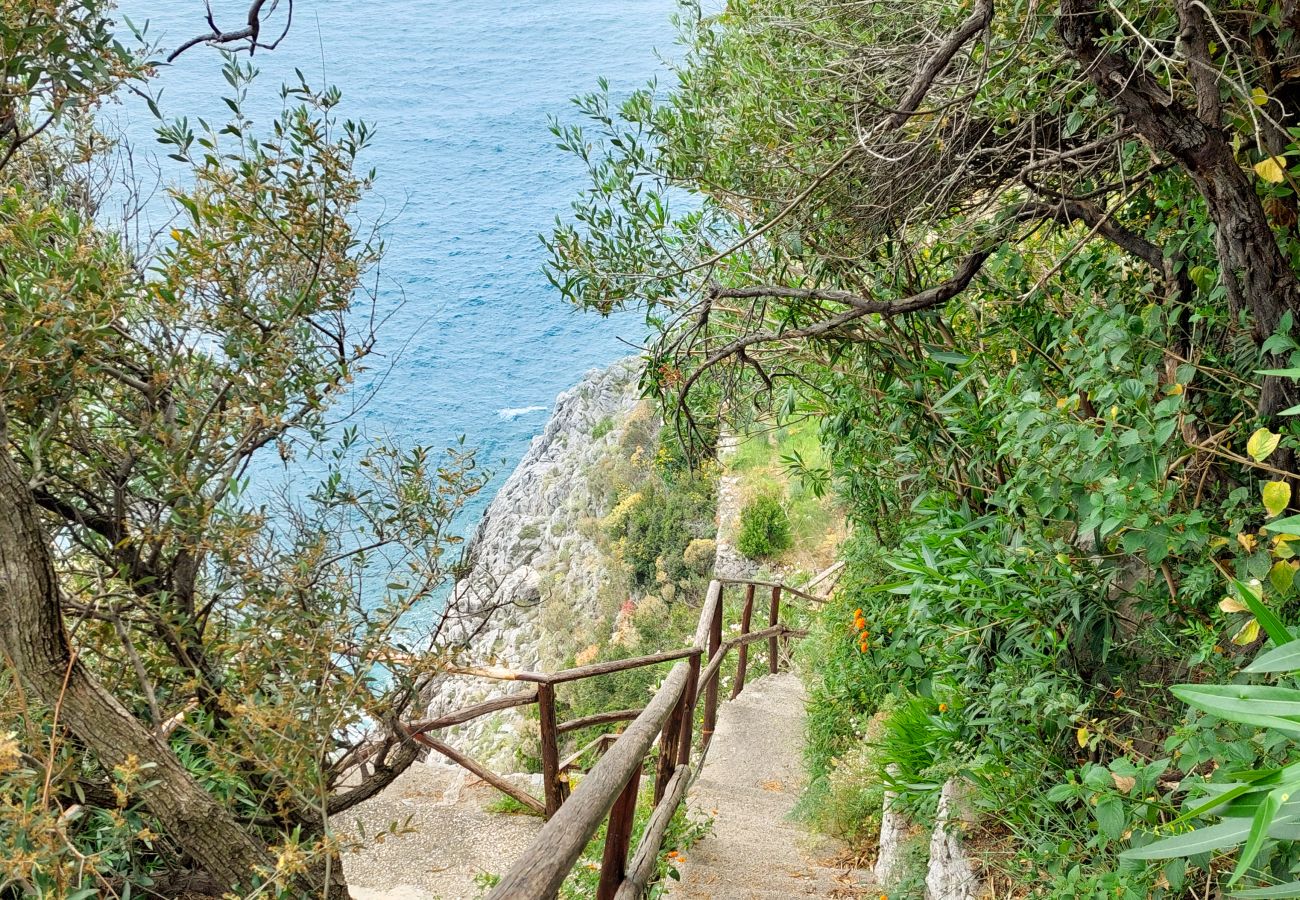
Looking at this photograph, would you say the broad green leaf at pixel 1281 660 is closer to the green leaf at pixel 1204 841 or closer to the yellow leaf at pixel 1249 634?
the green leaf at pixel 1204 841

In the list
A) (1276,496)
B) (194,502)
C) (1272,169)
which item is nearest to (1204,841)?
(1276,496)

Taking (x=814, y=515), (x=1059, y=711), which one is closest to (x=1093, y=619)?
(x=1059, y=711)

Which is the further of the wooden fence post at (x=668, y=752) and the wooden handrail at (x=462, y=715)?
the wooden fence post at (x=668, y=752)

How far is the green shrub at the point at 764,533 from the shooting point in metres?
11.2

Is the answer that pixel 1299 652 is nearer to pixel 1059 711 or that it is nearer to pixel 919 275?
pixel 1059 711

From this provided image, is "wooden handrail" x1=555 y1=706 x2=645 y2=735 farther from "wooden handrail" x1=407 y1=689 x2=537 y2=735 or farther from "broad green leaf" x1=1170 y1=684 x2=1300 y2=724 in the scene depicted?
"broad green leaf" x1=1170 y1=684 x2=1300 y2=724

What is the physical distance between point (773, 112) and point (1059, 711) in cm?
242

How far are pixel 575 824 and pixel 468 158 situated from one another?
53.2 m

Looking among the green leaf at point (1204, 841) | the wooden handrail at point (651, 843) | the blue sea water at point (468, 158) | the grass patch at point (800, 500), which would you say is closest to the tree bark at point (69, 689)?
the wooden handrail at point (651, 843)

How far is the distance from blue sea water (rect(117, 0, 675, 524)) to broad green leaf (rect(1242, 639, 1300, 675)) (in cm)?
2590

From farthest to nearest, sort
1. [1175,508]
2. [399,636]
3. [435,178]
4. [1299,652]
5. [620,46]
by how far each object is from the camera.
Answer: [620,46], [435,178], [399,636], [1175,508], [1299,652]

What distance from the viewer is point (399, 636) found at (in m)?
2.96

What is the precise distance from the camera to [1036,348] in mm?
2889

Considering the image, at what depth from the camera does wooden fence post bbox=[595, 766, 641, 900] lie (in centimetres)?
203
